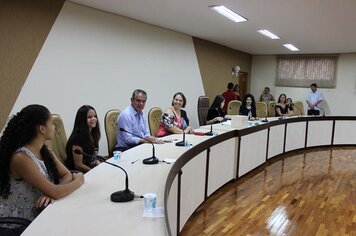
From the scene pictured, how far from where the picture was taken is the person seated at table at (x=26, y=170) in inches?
58.6

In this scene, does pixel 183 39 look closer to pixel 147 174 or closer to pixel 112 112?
pixel 112 112

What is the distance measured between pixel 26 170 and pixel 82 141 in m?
0.92

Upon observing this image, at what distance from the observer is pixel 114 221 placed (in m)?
1.31

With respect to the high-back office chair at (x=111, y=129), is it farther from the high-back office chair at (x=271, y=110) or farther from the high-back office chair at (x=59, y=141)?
the high-back office chair at (x=271, y=110)

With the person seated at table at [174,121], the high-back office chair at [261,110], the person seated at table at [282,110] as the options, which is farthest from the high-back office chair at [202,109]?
the person seated at table at [174,121]

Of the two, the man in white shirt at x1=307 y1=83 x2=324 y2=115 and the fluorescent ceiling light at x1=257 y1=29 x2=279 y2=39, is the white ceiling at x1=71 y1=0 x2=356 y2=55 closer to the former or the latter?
the fluorescent ceiling light at x1=257 y1=29 x2=279 y2=39

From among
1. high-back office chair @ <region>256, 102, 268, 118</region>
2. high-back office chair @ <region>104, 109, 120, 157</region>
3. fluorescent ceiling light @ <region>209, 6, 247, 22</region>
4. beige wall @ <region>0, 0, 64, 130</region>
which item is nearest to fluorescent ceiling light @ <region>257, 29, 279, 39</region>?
fluorescent ceiling light @ <region>209, 6, 247, 22</region>

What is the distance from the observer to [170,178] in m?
1.95

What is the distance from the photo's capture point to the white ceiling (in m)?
3.80

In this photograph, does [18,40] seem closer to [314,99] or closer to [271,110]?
[271,110]

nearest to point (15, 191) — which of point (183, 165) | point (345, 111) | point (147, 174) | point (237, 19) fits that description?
point (147, 174)

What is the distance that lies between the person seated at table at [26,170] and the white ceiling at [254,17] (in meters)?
2.82

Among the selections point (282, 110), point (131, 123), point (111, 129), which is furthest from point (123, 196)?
point (282, 110)

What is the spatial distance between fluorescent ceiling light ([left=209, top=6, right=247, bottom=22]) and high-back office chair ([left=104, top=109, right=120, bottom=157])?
6.72 feet
